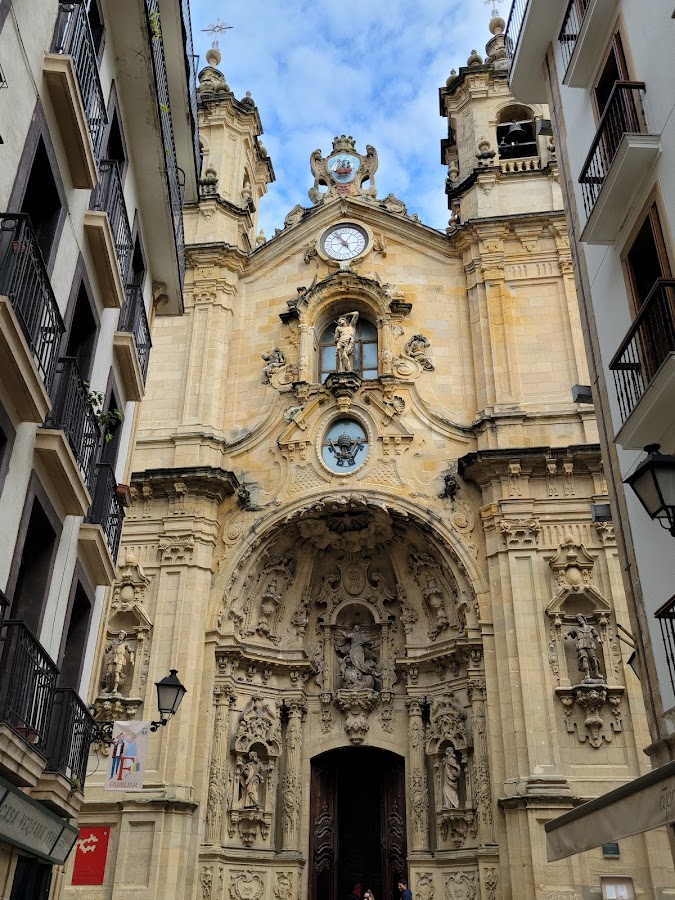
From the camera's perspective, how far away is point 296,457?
1986 cm

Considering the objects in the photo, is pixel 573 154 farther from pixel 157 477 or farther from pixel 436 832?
pixel 436 832

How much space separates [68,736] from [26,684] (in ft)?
4.40

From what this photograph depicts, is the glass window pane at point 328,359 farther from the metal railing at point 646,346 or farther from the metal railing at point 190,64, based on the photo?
the metal railing at point 646,346

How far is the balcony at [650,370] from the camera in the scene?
7.66 meters

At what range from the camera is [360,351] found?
2203 cm

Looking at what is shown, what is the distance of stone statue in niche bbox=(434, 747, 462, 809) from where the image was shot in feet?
56.0

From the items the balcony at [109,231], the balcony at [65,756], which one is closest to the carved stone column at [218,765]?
the balcony at [65,756]

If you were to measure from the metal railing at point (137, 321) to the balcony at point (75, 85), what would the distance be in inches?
111

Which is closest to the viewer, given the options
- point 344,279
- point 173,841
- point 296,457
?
point 173,841

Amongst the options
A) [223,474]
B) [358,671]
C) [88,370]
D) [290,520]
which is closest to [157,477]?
[223,474]

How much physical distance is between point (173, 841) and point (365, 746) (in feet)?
14.3

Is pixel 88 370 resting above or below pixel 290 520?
below

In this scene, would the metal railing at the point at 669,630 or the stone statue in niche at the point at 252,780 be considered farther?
the stone statue in niche at the point at 252,780

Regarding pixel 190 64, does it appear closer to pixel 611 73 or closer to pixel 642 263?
pixel 611 73
